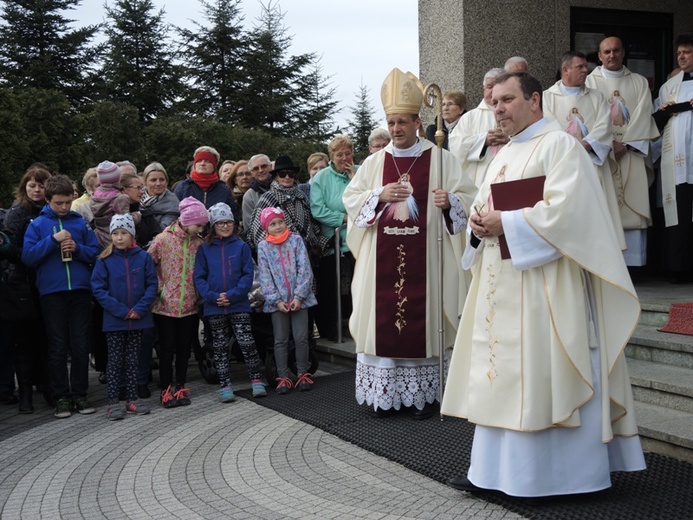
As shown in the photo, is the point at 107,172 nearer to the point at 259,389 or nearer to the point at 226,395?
the point at 226,395

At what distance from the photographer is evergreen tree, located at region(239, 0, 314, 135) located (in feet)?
124

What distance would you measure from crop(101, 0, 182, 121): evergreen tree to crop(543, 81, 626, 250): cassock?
104ft

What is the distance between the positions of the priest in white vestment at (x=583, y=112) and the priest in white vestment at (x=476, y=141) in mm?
554

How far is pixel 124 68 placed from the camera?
1457 inches

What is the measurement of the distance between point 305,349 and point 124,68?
32464 mm

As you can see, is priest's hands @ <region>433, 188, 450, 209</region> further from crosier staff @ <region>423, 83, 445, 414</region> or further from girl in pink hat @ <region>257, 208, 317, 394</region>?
girl in pink hat @ <region>257, 208, 317, 394</region>

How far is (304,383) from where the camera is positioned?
7.29 meters

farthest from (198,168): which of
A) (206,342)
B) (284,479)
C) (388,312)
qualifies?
(284,479)

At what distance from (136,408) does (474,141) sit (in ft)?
12.0

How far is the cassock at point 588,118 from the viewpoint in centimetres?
737

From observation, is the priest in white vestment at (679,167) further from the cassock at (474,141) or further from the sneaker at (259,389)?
the sneaker at (259,389)

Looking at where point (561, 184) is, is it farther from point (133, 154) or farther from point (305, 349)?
point (133, 154)

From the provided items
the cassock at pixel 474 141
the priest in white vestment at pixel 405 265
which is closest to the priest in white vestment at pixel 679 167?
the cassock at pixel 474 141

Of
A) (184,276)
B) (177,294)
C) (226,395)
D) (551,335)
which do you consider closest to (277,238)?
(184,276)
